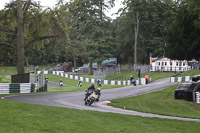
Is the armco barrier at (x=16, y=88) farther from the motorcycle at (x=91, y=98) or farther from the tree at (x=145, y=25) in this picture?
the tree at (x=145, y=25)

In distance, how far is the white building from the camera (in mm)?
57969

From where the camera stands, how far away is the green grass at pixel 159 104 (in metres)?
19.8

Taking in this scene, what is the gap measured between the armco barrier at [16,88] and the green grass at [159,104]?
831cm

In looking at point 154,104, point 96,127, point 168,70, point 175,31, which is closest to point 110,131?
point 96,127

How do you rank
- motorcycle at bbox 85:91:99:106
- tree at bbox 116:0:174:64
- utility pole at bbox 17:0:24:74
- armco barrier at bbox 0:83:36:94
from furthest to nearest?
tree at bbox 116:0:174:64, utility pole at bbox 17:0:24:74, armco barrier at bbox 0:83:36:94, motorcycle at bbox 85:91:99:106

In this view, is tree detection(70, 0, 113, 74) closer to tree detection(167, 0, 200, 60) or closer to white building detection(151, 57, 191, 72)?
white building detection(151, 57, 191, 72)

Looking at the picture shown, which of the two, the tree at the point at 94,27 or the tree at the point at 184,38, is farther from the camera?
the tree at the point at 94,27

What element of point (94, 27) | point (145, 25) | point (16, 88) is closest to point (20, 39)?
point (16, 88)

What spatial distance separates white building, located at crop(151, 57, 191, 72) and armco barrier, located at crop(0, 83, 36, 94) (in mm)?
34902

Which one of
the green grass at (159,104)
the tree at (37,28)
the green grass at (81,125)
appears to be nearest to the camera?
the green grass at (81,125)

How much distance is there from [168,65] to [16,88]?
39511 millimetres

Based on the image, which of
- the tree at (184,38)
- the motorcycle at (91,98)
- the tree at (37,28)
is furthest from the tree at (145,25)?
the motorcycle at (91,98)

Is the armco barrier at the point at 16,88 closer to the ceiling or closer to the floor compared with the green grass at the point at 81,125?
closer to the ceiling

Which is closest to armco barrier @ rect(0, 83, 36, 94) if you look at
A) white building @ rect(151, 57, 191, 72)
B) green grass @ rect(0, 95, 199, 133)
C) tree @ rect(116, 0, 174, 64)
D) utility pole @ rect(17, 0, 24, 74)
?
utility pole @ rect(17, 0, 24, 74)
